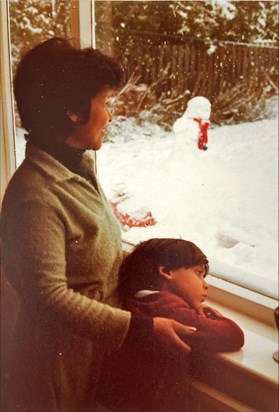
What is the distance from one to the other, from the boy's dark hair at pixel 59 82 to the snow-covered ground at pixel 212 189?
11 centimetres

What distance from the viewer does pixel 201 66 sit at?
1.14 meters

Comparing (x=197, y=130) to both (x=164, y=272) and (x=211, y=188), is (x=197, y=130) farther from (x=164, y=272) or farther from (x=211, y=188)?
(x=164, y=272)

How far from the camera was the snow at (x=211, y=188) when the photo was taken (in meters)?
1.07

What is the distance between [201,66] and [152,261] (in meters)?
0.43

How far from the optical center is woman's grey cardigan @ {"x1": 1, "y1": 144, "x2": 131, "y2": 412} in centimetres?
129

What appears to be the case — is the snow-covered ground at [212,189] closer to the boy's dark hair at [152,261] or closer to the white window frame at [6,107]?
the boy's dark hair at [152,261]

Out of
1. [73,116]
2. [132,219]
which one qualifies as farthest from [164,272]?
[73,116]

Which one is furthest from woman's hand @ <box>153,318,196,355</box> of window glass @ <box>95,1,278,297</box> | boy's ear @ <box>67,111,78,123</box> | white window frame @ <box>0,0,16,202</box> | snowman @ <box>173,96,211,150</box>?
white window frame @ <box>0,0,16,202</box>

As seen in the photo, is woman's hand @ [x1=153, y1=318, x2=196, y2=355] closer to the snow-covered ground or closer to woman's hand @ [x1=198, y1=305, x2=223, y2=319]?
woman's hand @ [x1=198, y1=305, x2=223, y2=319]

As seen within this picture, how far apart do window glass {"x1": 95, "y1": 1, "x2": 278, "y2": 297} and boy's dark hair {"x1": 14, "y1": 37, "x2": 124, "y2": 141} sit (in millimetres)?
40

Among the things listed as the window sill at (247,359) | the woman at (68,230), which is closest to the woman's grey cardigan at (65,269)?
the woman at (68,230)

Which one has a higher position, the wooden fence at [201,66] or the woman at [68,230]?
the wooden fence at [201,66]

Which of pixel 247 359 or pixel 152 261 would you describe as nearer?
pixel 247 359

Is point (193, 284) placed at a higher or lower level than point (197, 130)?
lower
